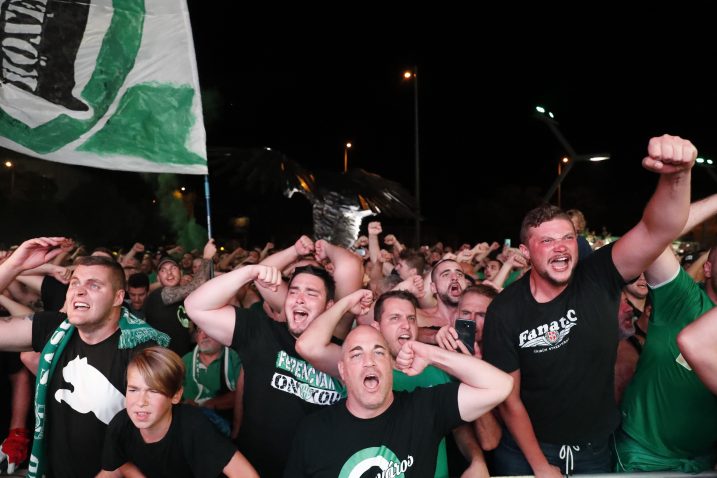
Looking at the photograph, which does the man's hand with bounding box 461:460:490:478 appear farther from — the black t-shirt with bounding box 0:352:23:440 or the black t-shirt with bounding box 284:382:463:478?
the black t-shirt with bounding box 0:352:23:440

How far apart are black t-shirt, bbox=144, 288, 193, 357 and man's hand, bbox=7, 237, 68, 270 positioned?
2.03 metres

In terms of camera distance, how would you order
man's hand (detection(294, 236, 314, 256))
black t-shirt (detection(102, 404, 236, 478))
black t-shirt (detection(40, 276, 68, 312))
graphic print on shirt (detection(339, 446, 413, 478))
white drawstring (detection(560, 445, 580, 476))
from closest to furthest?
graphic print on shirt (detection(339, 446, 413, 478)) < black t-shirt (detection(102, 404, 236, 478)) < white drawstring (detection(560, 445, 580, 476)) < man's hand (detection(294, 236, 314, 256)) < black t-shirt (detection(40, 276, 68, 312))

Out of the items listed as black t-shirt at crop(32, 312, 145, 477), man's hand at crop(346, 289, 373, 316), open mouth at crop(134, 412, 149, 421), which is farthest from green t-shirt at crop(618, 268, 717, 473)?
black t-shirt at crop(32, 312, 145, 477)

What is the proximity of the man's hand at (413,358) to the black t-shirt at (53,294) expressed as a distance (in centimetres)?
321

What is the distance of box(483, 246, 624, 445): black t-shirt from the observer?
2885 millimetres

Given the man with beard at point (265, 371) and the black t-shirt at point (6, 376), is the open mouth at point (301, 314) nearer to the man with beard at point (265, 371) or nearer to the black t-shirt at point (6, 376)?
the man with beard at point (265, 371)

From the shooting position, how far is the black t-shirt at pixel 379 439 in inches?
99.5

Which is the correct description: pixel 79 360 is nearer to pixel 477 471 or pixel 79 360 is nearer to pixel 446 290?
pixel 477 471

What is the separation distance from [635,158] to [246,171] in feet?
95.5

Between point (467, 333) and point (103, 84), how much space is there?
11.8ft

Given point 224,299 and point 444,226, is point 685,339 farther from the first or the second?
point 444,226

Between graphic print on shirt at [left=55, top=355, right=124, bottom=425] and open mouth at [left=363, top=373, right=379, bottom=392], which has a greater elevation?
open mouth at [left=363, top=373, right=379, bottom=392]

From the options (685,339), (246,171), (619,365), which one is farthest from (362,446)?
(246,171)

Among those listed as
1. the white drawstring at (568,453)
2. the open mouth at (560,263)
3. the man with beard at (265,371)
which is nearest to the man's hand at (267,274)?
the man with beard at (265,371)
